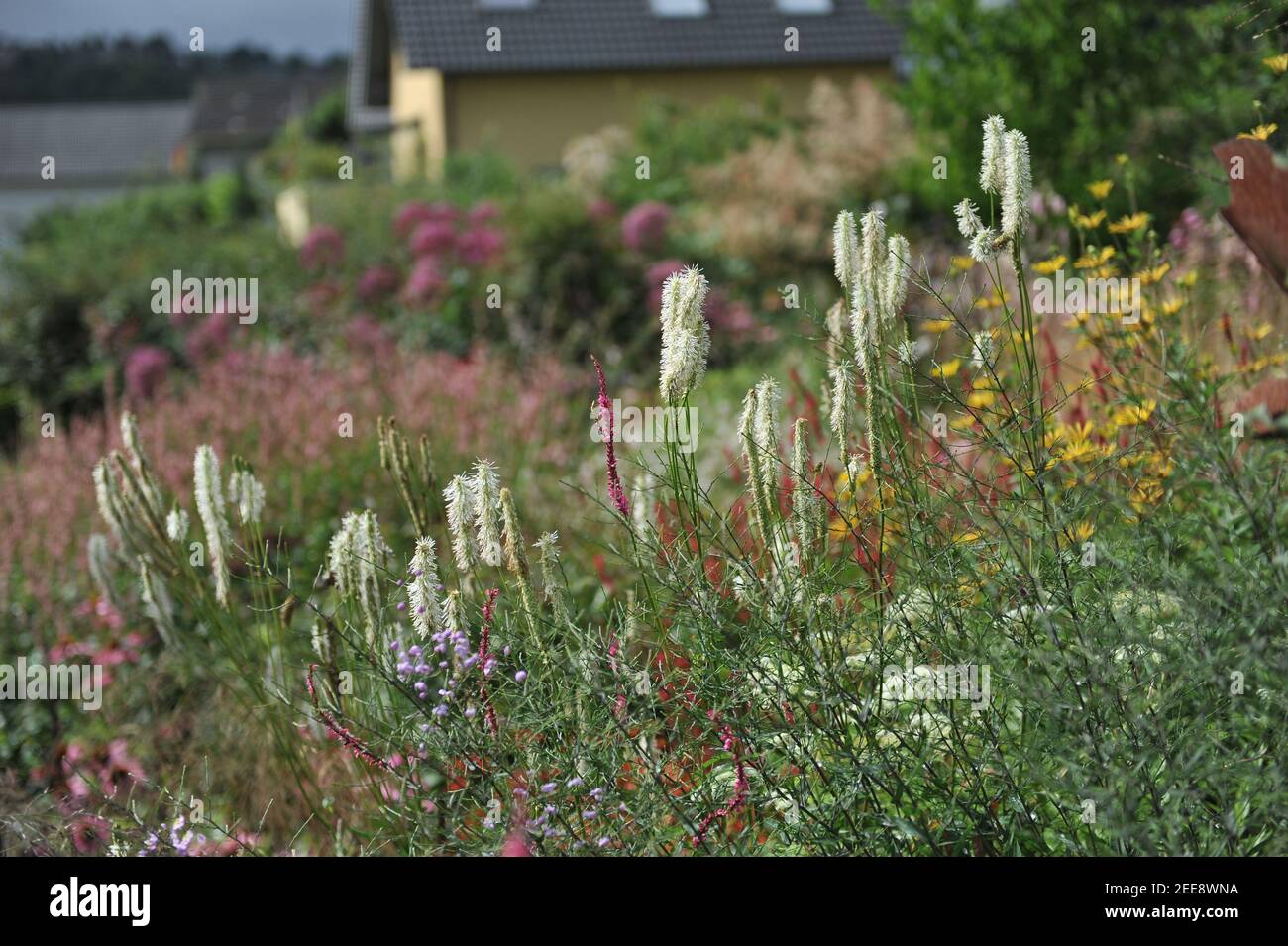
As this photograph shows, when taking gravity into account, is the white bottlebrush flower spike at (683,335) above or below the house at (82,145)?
below

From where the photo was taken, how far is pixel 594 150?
18.0 meters

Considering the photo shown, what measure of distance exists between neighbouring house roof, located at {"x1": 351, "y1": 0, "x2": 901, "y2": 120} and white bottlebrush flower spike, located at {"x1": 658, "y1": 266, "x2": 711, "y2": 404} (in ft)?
80.9

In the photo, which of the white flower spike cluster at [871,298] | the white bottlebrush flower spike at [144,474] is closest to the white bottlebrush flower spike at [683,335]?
the white flower spike cluster at [871,298]

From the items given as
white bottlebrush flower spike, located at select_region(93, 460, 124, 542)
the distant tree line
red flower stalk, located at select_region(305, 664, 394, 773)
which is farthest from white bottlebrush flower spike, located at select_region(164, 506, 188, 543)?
the distant tree line

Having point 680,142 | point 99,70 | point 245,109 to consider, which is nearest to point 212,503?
point 680,142

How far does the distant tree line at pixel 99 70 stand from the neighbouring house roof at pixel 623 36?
53546 mm

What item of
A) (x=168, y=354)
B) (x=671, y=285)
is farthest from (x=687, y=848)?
(x=168, y=354)

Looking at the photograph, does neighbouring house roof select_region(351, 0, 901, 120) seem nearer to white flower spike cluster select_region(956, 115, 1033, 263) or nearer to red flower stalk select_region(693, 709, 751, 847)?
white flower spike cluster select_region(956, 115, 1033, 263)

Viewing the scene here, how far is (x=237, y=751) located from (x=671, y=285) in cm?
259

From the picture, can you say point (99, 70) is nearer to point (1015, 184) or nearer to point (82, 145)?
point (82, 145)

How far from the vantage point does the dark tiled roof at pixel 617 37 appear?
26.3m

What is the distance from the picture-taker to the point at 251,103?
247 feet

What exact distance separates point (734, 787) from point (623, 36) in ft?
86.4

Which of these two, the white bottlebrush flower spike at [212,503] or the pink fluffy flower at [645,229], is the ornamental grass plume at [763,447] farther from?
the pink fluffy flower at [645,229]
